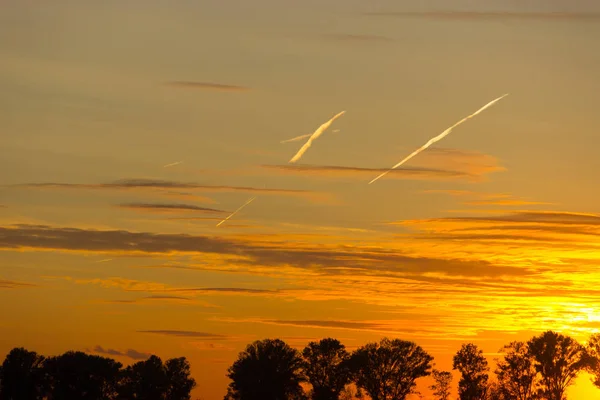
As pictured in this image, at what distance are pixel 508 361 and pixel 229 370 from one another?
52.7 meters

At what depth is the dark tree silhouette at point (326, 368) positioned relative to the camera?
190125 millimetres

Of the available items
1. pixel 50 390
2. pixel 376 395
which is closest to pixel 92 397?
pixel 50 390

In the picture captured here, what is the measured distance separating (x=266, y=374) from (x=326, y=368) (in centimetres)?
1296

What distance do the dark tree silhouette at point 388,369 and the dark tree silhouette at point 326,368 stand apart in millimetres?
3437

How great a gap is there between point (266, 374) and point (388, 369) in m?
23.0

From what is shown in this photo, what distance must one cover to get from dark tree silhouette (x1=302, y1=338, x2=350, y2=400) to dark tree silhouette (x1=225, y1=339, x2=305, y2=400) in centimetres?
244

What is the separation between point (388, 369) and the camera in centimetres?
18888

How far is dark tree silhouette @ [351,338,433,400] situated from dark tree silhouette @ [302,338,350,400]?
3.44 meters

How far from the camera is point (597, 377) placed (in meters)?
170

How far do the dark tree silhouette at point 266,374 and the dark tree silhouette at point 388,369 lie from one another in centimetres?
1164

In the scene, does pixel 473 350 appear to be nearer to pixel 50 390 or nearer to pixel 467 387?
pixel 467 387

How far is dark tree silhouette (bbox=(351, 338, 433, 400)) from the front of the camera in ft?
612

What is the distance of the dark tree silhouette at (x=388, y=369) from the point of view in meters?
186

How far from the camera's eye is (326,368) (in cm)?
19312
